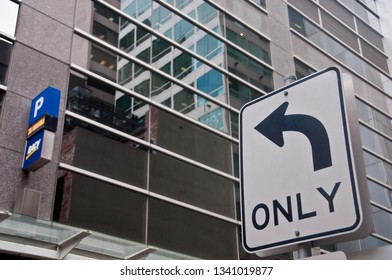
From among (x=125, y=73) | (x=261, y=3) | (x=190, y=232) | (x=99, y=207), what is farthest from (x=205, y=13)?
(x=99, y=207)

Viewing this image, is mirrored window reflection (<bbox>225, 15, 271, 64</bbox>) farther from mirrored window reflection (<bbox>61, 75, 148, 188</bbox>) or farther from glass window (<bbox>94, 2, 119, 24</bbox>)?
mirrored window reflection (<bbox>61, 75, 148, 188</bbox>)

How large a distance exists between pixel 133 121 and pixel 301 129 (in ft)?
38.6

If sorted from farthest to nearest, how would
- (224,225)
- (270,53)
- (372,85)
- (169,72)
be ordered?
(372,85), (270,53), (169,72), (224,225)

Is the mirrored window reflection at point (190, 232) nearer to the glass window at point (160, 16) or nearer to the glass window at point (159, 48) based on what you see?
the glass window at point (159, 48)

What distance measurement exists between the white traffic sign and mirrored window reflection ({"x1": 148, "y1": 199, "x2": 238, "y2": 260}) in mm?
10471

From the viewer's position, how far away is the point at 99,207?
12484mm

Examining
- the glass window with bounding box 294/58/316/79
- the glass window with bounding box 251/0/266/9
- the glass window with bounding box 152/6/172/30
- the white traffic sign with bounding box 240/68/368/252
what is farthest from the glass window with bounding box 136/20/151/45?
the white traffic sign with bounding box 240/68/368/252

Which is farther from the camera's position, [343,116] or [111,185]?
[111,185]

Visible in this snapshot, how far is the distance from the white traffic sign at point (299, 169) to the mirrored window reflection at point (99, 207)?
9253mm

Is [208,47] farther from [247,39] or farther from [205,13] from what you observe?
[247,39]

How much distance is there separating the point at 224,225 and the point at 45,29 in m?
7.78

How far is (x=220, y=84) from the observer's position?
58.6 feet

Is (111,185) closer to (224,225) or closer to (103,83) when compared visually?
(103,83)

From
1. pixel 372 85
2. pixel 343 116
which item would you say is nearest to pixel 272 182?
pixel 343 116
